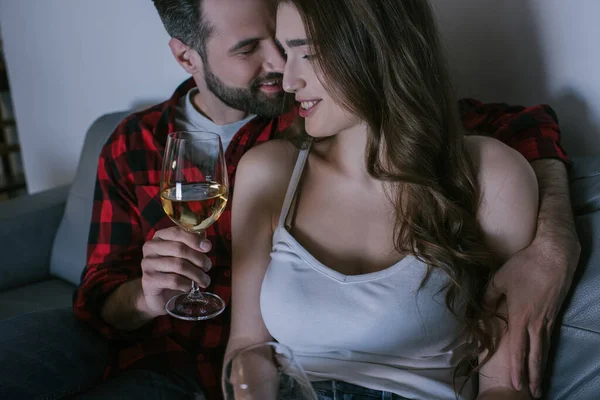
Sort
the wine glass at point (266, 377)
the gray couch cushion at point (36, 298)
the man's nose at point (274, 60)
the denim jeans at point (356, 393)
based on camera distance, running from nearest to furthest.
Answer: the wine glass at point (266, 377), the denim jeans at point (356, 393), the man's nose at point (274, 60), the gray couch cushion at point (36, 298)

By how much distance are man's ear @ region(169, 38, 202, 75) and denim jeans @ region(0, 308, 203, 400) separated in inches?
28.7

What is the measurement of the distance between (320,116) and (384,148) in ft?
0.49

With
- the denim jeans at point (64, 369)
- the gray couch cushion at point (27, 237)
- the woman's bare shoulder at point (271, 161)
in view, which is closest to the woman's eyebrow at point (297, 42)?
the woman's bare shoulder at point (271, 161)

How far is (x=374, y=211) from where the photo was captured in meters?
1.24

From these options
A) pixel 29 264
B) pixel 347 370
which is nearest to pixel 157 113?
pixel 29 264

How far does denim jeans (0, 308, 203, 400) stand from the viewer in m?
1.22

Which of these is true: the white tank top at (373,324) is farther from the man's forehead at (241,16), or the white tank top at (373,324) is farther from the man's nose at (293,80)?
the man's forehead at (241,16)

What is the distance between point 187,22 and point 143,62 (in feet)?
2.57

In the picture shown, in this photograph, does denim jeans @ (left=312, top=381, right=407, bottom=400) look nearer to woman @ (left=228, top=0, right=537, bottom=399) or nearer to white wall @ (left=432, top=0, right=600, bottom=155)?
woman @ (left=228, top=0, right=537, bottom=399)

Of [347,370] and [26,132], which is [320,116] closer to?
[347,370]

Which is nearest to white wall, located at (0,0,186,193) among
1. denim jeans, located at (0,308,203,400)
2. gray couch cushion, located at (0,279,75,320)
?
gray couch cushion, located at (0,279,75,320)

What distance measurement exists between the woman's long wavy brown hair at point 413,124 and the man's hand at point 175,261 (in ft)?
1.23

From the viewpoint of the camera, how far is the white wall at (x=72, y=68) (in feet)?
7.61

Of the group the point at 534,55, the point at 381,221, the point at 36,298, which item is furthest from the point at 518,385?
the point at 36,298
